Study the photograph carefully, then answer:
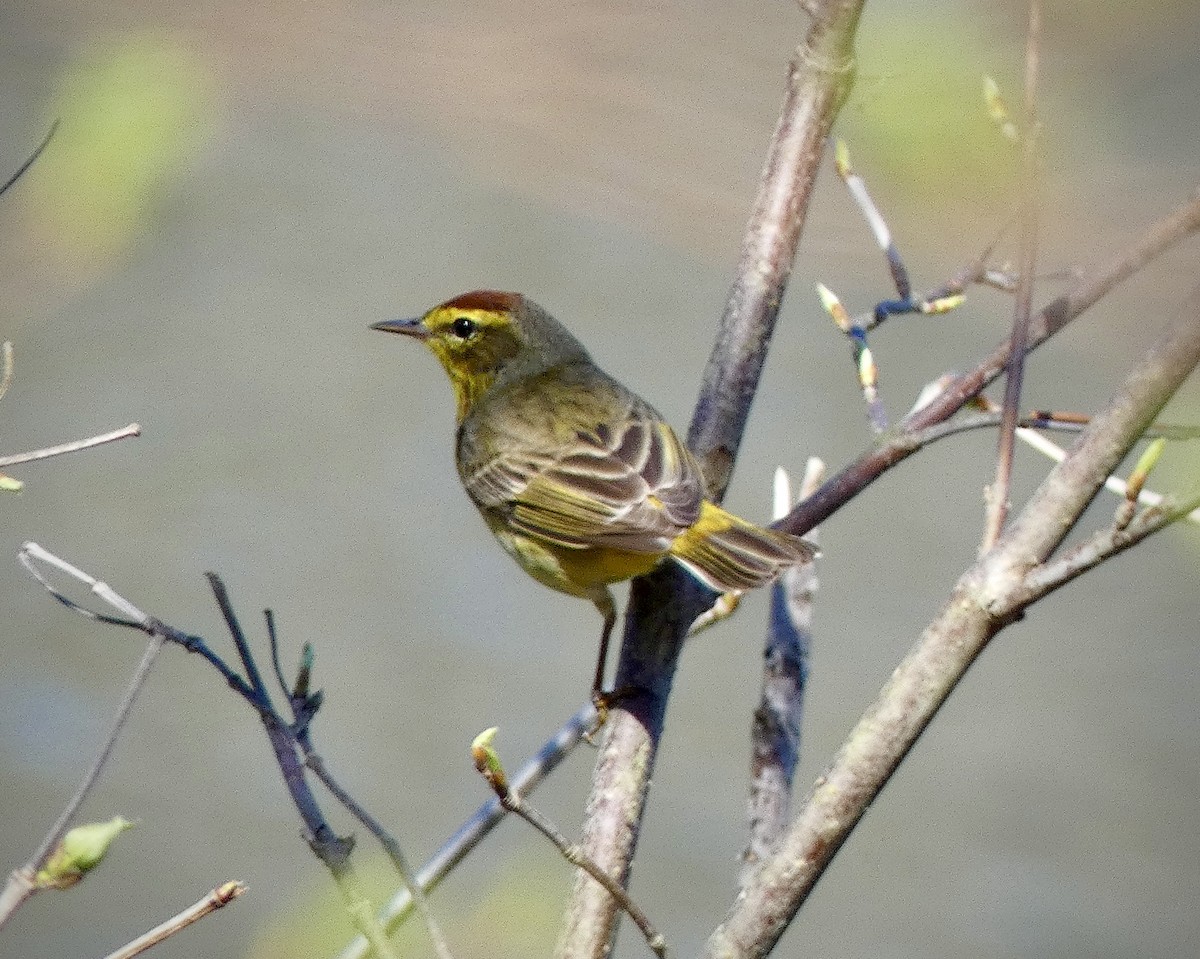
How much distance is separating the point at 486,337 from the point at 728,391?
1.73 m

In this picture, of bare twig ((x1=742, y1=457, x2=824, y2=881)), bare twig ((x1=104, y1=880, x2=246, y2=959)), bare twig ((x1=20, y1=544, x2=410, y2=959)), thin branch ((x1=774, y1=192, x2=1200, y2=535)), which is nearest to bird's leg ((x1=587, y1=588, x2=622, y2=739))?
bare twig ((x1=742, y1=457, x2=824, y2=881))

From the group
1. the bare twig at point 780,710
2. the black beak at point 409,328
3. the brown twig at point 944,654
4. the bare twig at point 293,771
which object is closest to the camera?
the bare twig at point 293,771

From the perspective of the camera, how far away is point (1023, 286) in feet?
5.85

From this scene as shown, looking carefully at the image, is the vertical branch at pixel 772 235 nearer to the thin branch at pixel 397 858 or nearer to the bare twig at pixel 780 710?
the bare twig at pixel 780 710

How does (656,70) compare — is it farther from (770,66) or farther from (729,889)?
(729,889)

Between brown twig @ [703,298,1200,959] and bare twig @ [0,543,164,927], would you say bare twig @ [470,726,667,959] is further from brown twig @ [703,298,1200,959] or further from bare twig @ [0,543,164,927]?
bare twig @ [0,543,164,927]

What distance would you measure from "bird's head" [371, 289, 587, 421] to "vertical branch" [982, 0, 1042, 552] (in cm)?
254

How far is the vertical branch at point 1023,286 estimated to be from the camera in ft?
5.62

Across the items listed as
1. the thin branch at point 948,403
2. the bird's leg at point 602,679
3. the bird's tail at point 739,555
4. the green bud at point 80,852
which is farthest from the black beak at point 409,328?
the green bud at point 80,852

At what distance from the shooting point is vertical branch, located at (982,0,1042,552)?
5.62 feet

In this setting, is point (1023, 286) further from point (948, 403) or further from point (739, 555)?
point (739, 555)

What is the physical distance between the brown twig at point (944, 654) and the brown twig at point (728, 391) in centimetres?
51

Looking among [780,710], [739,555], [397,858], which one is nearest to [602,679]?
[739,555]

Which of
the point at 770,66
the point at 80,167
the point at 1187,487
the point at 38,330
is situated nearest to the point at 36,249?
the point at 80,167
